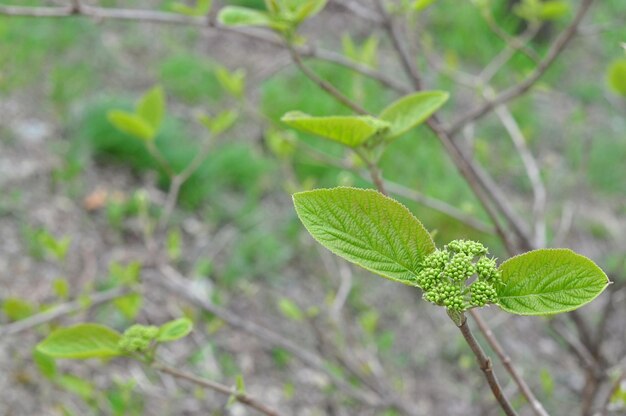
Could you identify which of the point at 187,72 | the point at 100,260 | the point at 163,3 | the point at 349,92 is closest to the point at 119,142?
the point at 100,260

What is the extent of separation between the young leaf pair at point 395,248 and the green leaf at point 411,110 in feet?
0.89

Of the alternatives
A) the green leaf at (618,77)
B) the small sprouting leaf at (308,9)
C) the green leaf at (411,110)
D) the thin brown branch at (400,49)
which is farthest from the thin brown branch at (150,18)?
the green leaf at (411,110)

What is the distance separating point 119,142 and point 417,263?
2.66 meters

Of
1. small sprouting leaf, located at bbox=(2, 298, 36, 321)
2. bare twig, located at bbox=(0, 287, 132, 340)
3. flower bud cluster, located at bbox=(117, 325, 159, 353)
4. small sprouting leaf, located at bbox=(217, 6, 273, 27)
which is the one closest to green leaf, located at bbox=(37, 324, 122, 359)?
flower bud cluster, located at bbox=(117, 325, 159, 353)

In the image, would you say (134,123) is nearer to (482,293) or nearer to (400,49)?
(400,49)

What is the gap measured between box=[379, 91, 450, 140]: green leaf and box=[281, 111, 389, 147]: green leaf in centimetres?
3

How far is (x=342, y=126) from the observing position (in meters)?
0.80

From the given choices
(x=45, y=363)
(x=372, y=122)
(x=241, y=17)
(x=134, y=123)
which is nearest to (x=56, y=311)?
(x=45, y=363)

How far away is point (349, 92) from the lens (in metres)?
3.93

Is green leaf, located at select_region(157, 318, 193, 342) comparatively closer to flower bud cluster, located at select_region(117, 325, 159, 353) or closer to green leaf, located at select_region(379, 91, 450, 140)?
flower bud cluster, located at select_region(117, 325, 159, 353)

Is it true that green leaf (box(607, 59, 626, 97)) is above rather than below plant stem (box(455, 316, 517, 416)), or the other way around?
above

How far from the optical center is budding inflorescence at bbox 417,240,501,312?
1.80 feet

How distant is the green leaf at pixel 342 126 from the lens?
773mm

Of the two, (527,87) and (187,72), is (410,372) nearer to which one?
(527,87)
